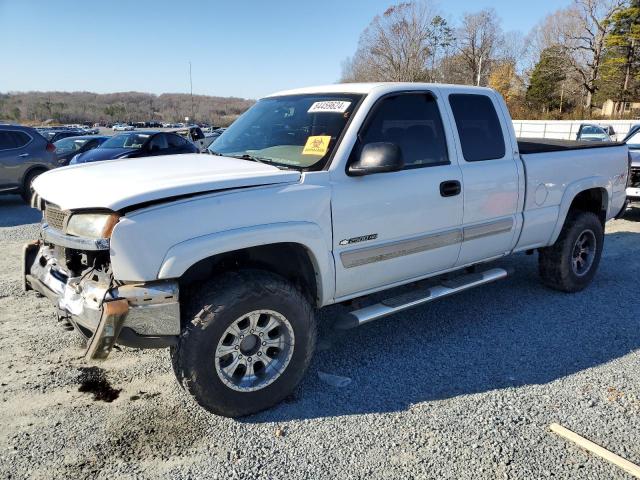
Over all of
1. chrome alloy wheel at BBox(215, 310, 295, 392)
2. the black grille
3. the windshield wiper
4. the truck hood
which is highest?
the windshield wiper

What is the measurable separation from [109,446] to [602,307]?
452 cm

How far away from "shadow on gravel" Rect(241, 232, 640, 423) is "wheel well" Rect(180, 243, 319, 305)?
697 mm

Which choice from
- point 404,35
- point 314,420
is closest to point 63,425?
point 314,420

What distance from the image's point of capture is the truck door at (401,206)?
339 cm

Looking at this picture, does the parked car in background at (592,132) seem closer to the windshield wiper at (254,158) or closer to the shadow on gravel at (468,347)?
the shadow on gravel at (468,347)

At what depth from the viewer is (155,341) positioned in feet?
9.14

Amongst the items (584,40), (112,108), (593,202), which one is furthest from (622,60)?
(112,108)

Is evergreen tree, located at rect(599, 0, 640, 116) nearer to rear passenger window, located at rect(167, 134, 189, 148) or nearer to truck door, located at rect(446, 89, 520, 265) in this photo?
rear passenger window, located at rect(167, 134, 189, 148)

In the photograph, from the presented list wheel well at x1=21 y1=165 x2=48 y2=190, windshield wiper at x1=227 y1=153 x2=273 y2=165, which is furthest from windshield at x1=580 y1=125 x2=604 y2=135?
windshield wiper at x1=227 y1=153 x2=273 y2=165

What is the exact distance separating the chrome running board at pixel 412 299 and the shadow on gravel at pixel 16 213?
26.4 feet

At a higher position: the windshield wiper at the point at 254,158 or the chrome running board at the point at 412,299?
the windshield wiper at the point at 254,158

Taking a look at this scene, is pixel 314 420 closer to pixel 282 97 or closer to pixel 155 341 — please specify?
pixel 155 341

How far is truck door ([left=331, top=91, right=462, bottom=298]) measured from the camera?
3393 mm

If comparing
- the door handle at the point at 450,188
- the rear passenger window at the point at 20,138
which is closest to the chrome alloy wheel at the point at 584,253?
the door handle at the point at 450,188
